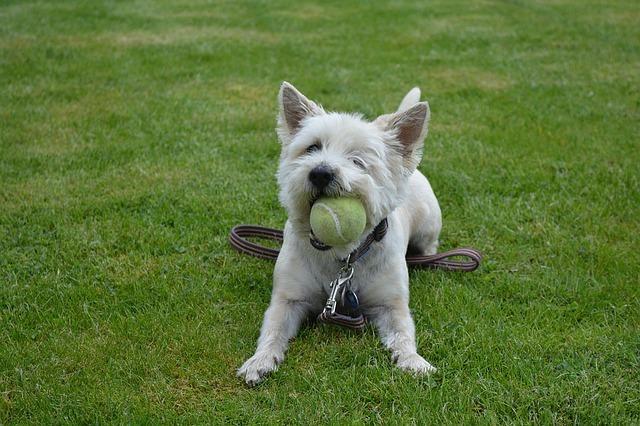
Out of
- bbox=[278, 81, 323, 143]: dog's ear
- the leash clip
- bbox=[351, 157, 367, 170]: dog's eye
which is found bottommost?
the leash clip

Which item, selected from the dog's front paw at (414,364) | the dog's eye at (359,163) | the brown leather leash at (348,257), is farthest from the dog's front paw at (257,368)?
the dog's eye at (359,163)

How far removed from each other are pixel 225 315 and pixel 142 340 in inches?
22.8

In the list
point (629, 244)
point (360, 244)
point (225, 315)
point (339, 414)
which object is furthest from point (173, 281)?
point (629, 244)

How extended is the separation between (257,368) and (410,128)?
5.78 feet

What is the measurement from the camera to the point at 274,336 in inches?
148

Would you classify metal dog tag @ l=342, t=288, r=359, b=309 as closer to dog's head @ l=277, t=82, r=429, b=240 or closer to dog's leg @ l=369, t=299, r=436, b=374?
dog's leg @ l=369, t=299, r=436, b=374

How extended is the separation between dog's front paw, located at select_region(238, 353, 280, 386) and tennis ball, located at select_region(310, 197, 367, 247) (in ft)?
2.47

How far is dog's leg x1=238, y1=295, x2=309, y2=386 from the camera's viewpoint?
3527 mm

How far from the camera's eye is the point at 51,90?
9031 millimetres

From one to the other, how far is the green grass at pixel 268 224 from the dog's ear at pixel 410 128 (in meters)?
1.09

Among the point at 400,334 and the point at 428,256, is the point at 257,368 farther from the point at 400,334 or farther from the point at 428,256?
the point at 428,256

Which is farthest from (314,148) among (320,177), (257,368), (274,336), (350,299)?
(257,368)

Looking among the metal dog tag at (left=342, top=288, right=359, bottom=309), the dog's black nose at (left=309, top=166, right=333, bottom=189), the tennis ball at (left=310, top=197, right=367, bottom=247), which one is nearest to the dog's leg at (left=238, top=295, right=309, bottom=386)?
the metal dog tag at (left=342, top=288, right=359, bottom=309)

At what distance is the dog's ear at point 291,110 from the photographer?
4.03m
